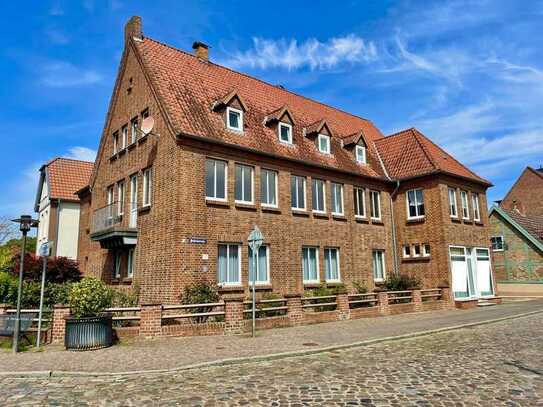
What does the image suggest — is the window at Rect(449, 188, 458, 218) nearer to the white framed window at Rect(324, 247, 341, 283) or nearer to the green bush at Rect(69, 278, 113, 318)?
the white framed window at Rect(324, 247, 341, 283)

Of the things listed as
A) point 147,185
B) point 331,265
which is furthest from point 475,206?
point 147,185

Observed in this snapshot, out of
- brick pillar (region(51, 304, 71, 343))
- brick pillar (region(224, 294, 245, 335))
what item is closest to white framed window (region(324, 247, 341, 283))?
brick pillar (region(224, 294, 245, 335))

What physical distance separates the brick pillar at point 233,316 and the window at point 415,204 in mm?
14255

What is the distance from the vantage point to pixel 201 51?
23.8 meters

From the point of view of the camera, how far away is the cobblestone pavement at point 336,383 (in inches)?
269

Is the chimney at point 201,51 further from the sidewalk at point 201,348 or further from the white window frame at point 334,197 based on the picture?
the sidewalk at point 201,348

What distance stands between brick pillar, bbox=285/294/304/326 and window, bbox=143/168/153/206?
7.22m

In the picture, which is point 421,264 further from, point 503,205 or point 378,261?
point 503,205

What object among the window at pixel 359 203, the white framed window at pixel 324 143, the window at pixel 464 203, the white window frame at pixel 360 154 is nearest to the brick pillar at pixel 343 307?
the window at pixel 359 203

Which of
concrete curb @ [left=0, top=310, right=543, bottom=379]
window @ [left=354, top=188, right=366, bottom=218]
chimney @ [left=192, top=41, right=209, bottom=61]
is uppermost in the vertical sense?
chimney @ [left=192, top=41, right=209, bottom=61]

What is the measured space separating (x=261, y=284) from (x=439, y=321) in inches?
270

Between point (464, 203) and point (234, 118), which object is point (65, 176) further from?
point (464, 203)

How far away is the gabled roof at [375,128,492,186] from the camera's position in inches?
981

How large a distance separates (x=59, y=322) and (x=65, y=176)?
2328 cm
